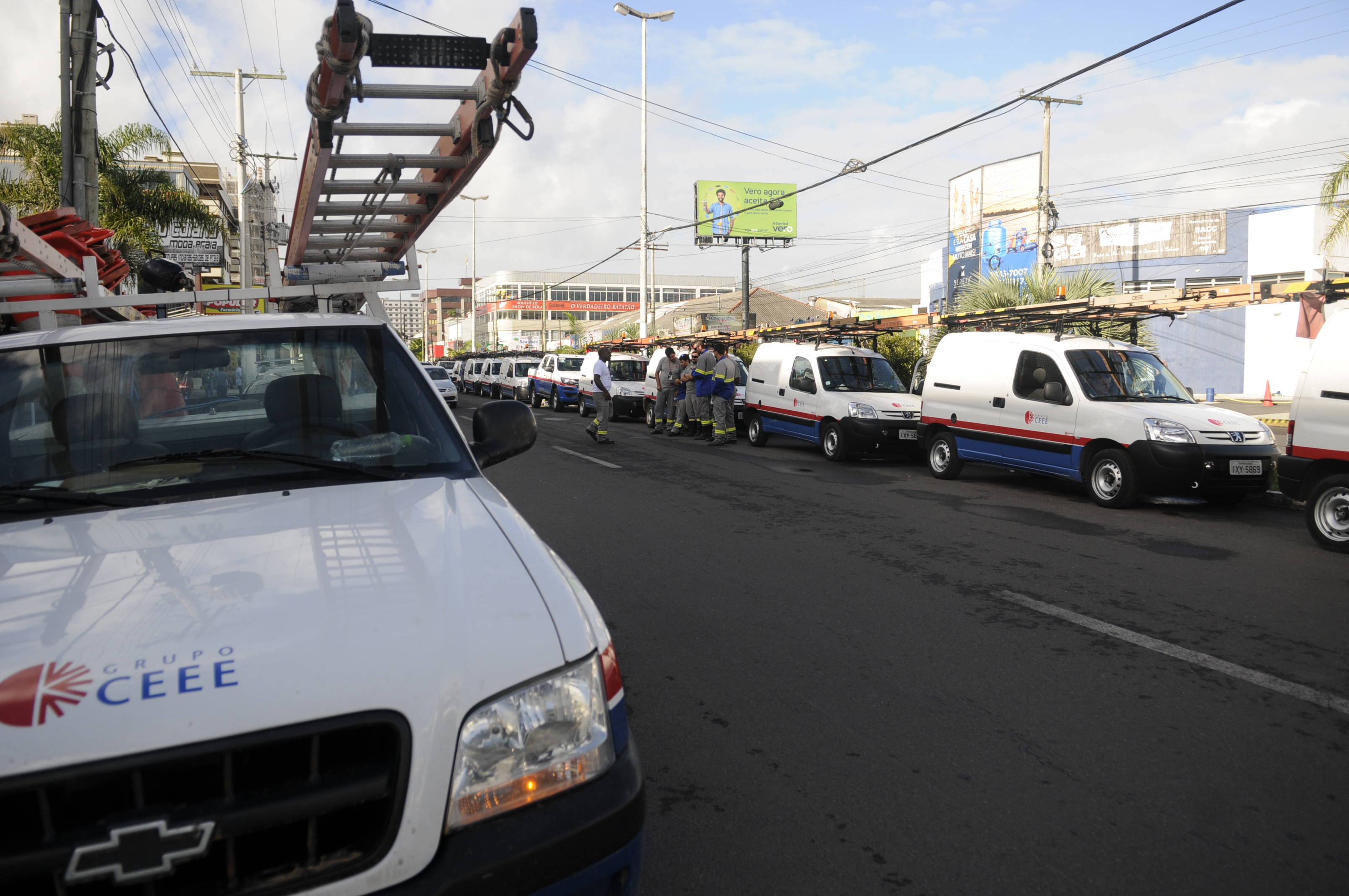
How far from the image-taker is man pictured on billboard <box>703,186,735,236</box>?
49.1 metres

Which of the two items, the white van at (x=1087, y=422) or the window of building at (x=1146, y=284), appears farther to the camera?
the window of building at (x=1146, y=284)

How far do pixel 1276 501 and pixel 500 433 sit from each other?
32.4 ft

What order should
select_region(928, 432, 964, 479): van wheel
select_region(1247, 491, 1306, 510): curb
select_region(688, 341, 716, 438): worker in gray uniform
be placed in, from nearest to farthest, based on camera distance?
select_region(1247, 491, 1306, 510): curb, select_region(928, 432, 964, 479): van wheel, select_region(688, 341, 716, 438): worker in gray uniform

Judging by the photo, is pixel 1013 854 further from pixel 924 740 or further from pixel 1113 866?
pixel 924 740

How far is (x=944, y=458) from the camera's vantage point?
12609 mm

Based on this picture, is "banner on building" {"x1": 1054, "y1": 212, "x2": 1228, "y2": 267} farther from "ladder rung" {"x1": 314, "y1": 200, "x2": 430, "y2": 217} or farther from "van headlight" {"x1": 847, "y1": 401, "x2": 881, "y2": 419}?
"ladder rung" {"x1": 314, "y1": 200, "x2": 430, "y2": 217}

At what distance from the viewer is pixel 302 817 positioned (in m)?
1.65

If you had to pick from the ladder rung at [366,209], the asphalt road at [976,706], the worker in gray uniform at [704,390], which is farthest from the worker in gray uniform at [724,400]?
the ladder rung at [366,209]

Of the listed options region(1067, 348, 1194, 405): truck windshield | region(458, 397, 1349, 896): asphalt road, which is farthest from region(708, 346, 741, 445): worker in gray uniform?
region(458, 397, 1349, 896): asphalt road

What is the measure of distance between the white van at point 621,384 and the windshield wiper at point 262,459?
1857 cm

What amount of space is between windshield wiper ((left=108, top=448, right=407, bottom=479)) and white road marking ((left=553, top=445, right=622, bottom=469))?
33.3 ft

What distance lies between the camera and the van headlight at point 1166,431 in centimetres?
951

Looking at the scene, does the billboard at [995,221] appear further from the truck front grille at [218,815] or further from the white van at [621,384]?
the truck front grille at [218,815]

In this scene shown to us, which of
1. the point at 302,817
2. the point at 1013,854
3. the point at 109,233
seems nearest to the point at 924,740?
the point at 1013,854
